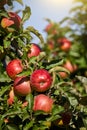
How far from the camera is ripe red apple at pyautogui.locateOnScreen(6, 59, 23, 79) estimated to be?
191 cm

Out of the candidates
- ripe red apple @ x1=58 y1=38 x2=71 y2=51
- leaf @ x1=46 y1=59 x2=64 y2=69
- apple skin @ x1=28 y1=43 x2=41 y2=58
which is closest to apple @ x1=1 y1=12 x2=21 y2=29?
apple skin @ x1=28 y1=43 x2=41 y2=58

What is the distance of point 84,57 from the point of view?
178 inches

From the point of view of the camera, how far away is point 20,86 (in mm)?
1864

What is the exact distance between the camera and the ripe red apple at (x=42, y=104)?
73.3 inches

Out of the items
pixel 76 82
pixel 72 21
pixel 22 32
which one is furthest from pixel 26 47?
pixel 72 21

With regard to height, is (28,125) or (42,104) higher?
(42,104)

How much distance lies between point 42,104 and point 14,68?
0.21m

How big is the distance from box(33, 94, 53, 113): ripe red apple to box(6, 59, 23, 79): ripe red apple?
148 mm

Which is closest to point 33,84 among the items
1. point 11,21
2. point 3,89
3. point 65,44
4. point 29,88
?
point 29,88

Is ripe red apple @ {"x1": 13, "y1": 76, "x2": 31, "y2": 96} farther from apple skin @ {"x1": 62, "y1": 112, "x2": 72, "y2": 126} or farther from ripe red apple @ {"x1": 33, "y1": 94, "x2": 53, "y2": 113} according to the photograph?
apple skin @ {"x1": 62, "y1": 112, "x2": 72, "y2": 126}

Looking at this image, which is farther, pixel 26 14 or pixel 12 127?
pixel 26 14

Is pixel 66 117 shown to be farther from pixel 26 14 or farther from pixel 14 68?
pixel 26 14

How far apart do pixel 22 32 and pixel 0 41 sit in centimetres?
11

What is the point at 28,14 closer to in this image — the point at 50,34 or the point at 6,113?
the point at 6,113
